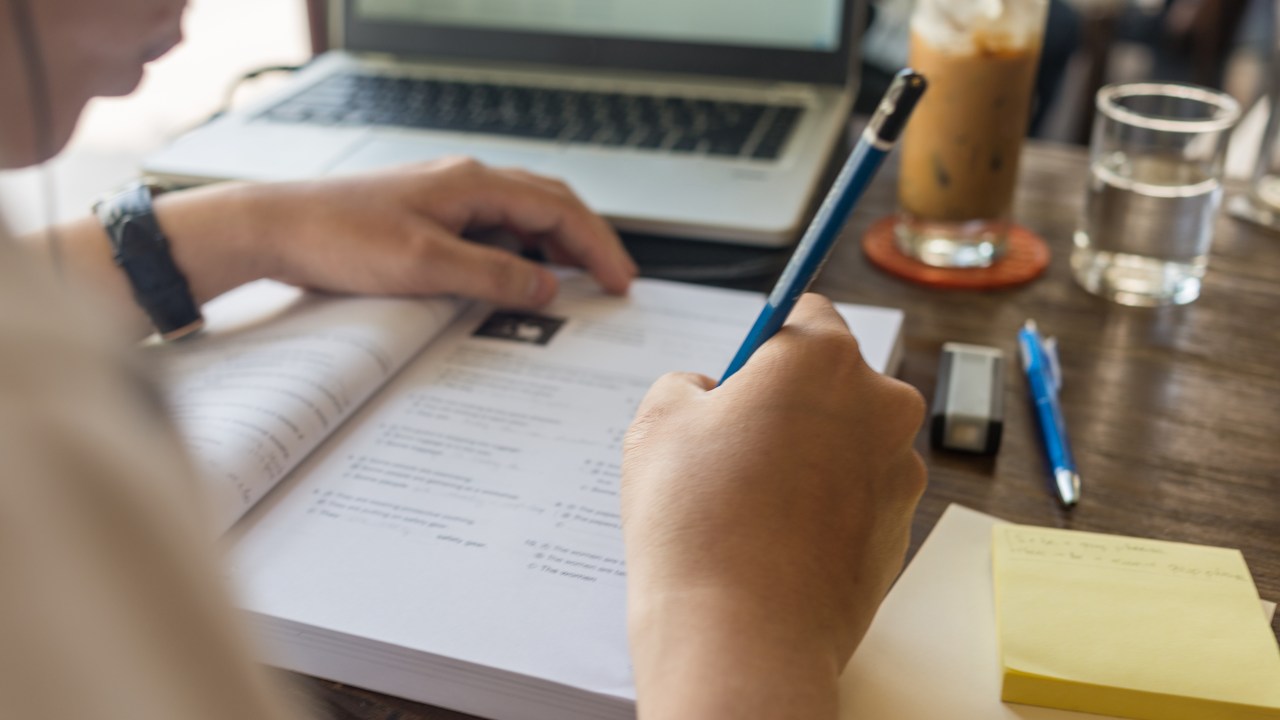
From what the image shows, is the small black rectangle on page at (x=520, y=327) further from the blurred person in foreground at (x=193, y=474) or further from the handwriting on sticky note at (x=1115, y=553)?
the handwriting on sticky note at (x=1115, y=553)

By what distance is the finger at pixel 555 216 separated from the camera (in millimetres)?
704

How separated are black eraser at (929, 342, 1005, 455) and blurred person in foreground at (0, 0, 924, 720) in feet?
0.41

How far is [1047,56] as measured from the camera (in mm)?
1951

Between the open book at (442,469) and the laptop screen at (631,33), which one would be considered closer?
the open book at (442,469)

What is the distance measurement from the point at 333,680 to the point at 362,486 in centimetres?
11

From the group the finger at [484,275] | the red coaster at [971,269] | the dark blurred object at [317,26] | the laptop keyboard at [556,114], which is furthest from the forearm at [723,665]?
the dark blurred object at [317,26]

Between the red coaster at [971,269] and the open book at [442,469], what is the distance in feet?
0.37

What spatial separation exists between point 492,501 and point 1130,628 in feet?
0.91

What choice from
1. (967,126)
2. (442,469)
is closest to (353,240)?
(442,469)

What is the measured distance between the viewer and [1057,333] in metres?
0.69

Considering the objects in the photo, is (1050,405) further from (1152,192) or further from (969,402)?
(1152,192)

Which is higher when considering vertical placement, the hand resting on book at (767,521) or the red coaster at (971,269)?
the hand resting on book at (767,521)

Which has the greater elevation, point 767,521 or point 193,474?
point 193,474

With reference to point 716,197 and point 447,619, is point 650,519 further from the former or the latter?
point 716,197
